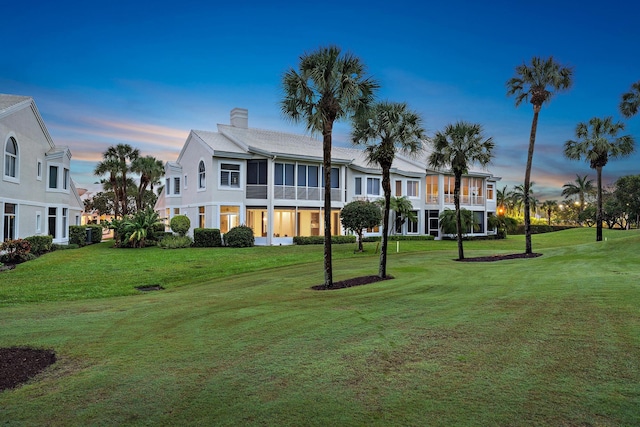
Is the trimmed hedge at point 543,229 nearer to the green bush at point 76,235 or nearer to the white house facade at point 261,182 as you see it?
the white house facade at point 261,182

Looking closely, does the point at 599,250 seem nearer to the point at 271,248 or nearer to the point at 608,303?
the point at 608,303

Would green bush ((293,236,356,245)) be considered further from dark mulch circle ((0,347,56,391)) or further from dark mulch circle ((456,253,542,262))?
dark mulch circle ((0,347,56,391))

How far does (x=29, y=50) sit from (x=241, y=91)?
16356 mm

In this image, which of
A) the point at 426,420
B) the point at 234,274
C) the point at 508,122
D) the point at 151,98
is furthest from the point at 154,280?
the point at 508,122

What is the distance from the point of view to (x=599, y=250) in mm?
24969

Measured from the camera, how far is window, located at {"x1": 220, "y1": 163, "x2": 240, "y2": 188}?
105 ft

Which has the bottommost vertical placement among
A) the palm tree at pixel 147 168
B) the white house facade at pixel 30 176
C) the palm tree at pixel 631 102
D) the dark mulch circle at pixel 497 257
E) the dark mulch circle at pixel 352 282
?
the dark mulch circle at pixel 352 282

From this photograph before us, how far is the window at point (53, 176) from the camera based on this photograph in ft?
96.4

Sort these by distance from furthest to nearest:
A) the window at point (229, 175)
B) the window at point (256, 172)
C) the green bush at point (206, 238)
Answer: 1. the window at point (256, 172)
2. the window at point (229, 175)
3. the green bush at point (206, 238)

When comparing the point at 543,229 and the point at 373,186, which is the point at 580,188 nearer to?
the point at 543,229

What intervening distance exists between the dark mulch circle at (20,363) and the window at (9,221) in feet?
66.1

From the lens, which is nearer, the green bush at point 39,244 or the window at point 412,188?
the green bush at point 39,244

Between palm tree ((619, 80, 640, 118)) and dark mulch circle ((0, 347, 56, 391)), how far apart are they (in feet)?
117

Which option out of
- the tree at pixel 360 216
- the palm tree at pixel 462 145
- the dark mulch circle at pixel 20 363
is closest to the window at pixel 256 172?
the tree at pixel 360 216
